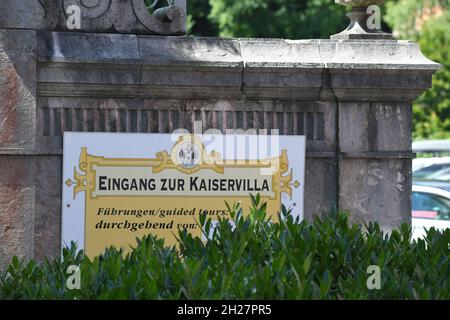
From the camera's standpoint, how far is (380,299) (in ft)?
13.7

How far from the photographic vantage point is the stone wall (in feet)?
24.5

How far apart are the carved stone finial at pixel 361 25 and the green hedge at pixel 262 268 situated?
271cm

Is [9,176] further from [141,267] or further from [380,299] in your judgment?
[380,299]

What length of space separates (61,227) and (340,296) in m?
3.75

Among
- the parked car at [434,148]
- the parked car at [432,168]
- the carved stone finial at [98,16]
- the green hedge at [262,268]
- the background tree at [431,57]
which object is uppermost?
the background tree at [431,57]

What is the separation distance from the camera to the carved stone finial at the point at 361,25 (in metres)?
8.09

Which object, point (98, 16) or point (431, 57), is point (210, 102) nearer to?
point (98, 16)

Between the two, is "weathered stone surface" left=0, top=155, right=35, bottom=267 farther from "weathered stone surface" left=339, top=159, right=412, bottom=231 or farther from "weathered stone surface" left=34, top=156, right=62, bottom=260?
"weathered stone surface" left=339, top=159, right=412, bottom=231

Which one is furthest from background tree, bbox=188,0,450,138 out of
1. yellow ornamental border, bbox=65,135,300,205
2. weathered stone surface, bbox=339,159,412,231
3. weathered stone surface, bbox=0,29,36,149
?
weathered stone surface, bbox=0,29,36,149

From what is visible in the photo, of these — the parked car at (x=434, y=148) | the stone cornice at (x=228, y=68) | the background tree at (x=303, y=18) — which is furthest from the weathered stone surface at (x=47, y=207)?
the background tree at (x=303, y=18)

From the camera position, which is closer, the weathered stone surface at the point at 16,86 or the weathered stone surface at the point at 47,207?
the weathered stone surface at the point at 16,86

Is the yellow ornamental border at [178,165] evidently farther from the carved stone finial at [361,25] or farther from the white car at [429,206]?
the white car at [429,206]

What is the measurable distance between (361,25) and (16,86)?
246cm

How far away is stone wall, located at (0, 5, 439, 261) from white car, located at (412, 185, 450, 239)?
17.5ft
